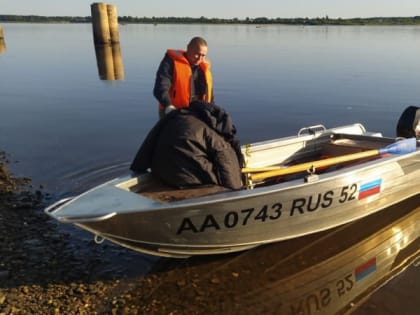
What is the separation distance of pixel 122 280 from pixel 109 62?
19.6 metres

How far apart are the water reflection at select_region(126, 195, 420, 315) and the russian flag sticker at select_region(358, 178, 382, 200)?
2.00ft

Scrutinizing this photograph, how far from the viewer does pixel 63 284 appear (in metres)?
3.79

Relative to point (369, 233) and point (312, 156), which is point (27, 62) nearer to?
point (312, 156)

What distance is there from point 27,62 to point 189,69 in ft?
59.5

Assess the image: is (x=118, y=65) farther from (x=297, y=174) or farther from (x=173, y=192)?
(x=173, y=192)

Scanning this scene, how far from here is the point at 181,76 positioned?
5.21 meters

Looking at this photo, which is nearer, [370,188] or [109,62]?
[370,188]

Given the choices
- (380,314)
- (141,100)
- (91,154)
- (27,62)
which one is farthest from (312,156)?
(27,62)

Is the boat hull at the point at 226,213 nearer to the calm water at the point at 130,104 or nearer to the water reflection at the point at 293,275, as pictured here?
the water reflection at the point at 293,275

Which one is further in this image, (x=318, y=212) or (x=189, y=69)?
(x=189, y=69)

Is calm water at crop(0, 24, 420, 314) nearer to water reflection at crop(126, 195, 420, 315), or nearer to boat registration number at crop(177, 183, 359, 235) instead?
water reflection at crop(126, 195, 420, 315)

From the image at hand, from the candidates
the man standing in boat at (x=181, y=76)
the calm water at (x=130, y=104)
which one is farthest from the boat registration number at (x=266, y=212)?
the calm water at (x=130, y=104)

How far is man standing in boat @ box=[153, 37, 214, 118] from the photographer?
512cm

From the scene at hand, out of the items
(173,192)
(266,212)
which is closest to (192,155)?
(173,192)
